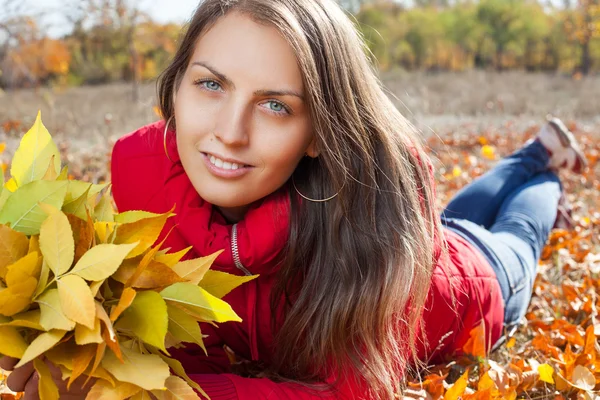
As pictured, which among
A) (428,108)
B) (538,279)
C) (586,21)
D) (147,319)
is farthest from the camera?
(586,21)

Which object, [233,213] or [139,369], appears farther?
[233,213]

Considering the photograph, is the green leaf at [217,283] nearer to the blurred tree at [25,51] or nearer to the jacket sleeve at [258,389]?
the jacket sleeve at [258,389]

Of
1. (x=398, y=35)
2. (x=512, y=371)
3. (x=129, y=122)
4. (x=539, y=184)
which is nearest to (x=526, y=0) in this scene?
(x=398, y=35)

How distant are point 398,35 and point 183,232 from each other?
25.8 meters

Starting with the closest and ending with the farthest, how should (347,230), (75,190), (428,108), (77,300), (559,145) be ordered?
(77,300) → (75,190) → (347,230) → (559,145) → (428,108)

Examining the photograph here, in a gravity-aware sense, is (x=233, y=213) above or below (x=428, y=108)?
above

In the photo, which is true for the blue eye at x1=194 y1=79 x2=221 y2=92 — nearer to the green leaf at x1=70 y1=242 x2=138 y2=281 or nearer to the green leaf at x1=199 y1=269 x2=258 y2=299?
the green leaf at x1=199 y1=269 x2=258 y2=299

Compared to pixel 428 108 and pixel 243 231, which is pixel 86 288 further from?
pixel 428 108

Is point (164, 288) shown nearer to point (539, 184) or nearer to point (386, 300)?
point (386, 300)

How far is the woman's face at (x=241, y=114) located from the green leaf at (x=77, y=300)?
2.15 feet

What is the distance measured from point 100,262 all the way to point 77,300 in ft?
0.25

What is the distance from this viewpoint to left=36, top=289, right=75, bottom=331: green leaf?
1.04m

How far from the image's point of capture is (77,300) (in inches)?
40.1

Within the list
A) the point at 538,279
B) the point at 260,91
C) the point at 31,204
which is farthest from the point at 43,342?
the point at 538,279
